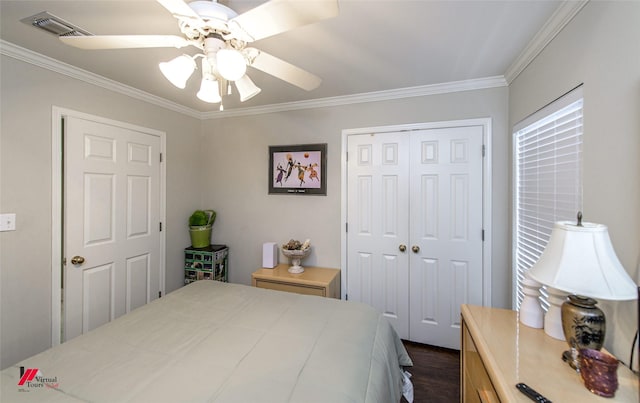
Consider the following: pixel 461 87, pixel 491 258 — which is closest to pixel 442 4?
pixel 461 87

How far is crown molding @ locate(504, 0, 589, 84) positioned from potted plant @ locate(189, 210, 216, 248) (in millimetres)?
3281

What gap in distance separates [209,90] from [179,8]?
0.36 m

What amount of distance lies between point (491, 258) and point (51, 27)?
3.58 m

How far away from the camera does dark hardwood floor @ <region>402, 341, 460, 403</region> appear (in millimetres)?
1874

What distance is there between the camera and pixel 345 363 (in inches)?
47.2

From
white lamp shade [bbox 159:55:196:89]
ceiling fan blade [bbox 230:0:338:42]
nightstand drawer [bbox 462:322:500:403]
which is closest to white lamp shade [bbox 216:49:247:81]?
ceiling fan blade [bbox 230:0:338:42]

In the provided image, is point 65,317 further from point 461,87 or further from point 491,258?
point 461,87

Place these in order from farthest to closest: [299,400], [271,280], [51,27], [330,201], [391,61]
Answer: [330,201]
[271,280]
[391,61]
[51,27]
[299,400]

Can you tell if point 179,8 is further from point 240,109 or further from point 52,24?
point 240,109

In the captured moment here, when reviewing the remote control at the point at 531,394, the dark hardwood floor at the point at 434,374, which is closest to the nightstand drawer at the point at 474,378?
the remote control at the point at 531,394

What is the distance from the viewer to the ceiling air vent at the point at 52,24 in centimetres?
145

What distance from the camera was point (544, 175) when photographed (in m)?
1.66

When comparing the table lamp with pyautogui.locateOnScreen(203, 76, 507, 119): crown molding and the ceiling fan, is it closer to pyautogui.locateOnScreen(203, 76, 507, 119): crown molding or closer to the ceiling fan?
the ceiling fan

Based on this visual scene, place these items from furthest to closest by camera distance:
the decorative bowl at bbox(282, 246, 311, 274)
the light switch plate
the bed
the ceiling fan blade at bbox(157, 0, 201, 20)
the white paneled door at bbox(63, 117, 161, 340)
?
the decorative bowl at bbox(282, 246, 311, 274), the white paneled door at bbox(63, 117, 161, 340), the light switch plate, the bed, the ceiling fan blade at bbox(157, 0, 201, 20)
